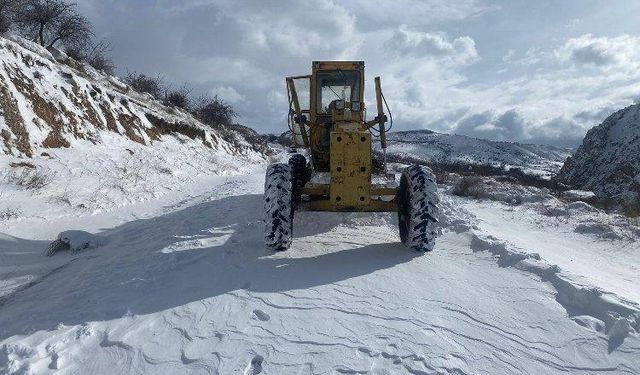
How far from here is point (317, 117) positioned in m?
8.89

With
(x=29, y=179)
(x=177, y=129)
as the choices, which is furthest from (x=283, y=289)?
(x=177, y=129)

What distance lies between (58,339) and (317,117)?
6.19 metres

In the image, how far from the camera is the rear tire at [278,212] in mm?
5973

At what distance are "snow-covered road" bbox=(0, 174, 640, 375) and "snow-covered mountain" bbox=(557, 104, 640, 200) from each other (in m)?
46.3

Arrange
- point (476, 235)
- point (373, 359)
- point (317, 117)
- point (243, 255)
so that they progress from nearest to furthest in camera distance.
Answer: point (373, 359), point (243, 255), point (476, 235), point (317, 117)

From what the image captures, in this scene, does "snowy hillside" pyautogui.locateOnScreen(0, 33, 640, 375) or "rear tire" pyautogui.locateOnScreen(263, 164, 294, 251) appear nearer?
"snowy hillside" pyautogui.locateOnScreen(0, 33, 640, 375)

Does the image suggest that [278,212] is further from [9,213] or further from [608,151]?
[608,151]

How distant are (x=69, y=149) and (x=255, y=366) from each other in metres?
10.9

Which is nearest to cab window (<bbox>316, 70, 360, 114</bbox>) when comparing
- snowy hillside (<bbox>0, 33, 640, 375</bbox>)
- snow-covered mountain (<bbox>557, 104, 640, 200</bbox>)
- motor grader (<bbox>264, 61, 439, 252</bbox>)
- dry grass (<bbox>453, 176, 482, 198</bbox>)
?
motor grader (<bbox>264, 61, 439, 252</bbox>)

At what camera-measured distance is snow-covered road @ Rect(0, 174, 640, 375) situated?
3432mm

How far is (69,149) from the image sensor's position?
12.1 m

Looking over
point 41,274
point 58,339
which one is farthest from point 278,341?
point 41,274

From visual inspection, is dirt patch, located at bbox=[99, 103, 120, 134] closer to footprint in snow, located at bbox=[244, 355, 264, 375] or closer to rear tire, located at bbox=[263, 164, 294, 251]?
rear tire, located at bbox=[263, 164, 294, 251]

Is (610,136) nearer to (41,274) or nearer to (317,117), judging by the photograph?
(317,117)
